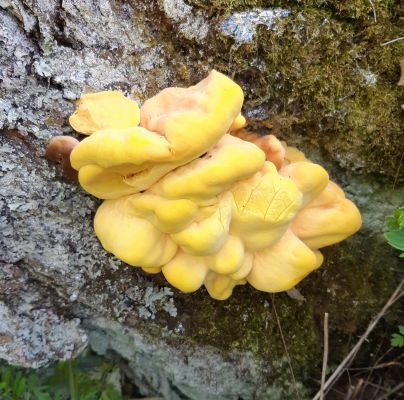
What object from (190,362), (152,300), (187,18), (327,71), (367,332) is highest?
(187,18)

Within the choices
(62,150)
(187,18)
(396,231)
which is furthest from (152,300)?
(187,18)

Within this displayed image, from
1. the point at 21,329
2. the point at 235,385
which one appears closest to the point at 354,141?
the point at 235,385

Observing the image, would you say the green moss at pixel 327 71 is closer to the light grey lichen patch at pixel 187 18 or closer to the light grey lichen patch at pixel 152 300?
the light grey lichen patch at pixel 187 18

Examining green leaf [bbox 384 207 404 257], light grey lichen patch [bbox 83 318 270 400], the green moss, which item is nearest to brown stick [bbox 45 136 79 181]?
the green moss

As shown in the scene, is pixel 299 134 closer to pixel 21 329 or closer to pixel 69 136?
pixel 69 136

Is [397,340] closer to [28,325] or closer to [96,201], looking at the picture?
[96,201]
